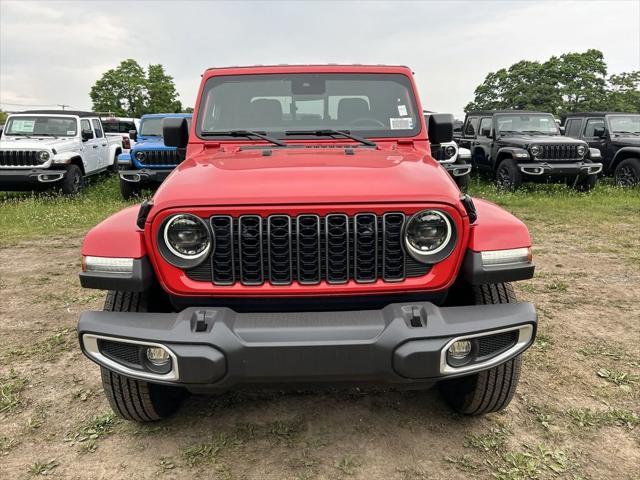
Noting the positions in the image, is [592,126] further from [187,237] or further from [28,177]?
[187,237]

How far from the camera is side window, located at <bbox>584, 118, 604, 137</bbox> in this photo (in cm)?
1285

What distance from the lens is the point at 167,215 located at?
2.14m

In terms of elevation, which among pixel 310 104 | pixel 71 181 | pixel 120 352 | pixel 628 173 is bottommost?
pixel 628 173

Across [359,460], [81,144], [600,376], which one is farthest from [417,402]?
[81,144]

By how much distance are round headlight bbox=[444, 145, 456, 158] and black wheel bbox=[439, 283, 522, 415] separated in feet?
29.0

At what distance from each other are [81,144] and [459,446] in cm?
1163

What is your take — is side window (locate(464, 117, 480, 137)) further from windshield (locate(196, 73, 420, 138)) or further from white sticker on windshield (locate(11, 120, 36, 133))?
white sticker on windshield (locate(11, 120, 36, 133))

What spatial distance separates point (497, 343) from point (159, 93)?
5683 cm

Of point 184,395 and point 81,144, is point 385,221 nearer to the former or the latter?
point 184,395

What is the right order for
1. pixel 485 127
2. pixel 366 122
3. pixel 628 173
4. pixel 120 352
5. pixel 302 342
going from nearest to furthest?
pixel 302 342, pixel 120 352, pixel 366 122, pixel 628 173, pixel 485 127

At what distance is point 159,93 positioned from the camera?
177ft

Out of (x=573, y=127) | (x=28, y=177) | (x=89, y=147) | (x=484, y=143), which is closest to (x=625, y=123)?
(x=573, y=127)

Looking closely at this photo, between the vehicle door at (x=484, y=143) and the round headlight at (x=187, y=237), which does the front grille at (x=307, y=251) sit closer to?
the round headlight at (x=187, y=237)

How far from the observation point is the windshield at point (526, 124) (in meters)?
12.1
